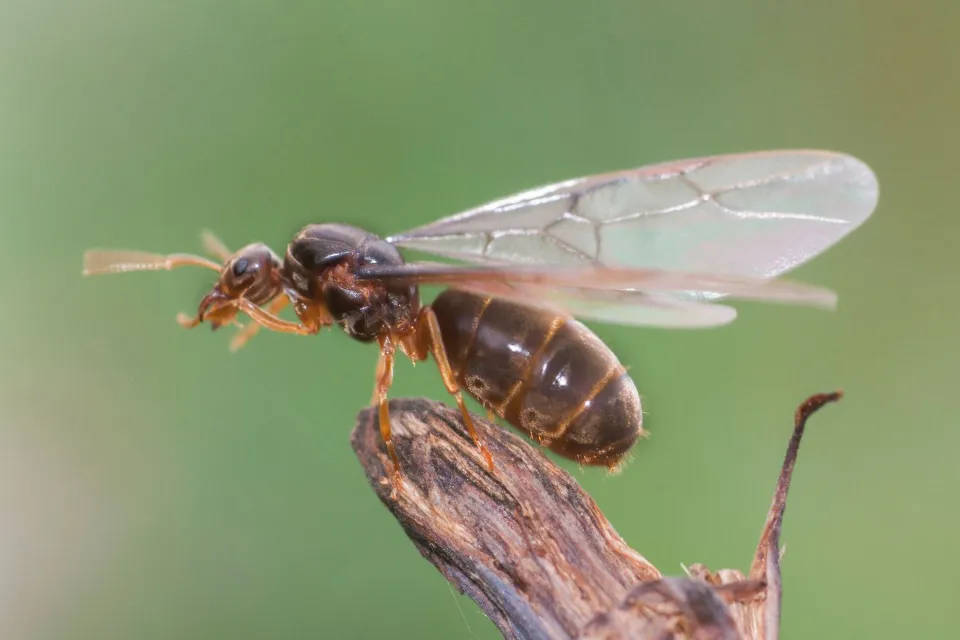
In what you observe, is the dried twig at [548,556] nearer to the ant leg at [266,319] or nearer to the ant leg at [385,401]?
the ant leg at [385,401]

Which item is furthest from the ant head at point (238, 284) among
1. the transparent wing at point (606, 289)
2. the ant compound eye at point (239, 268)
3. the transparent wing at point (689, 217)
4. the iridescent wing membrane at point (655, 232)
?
the transparent wing at point (606, 289)

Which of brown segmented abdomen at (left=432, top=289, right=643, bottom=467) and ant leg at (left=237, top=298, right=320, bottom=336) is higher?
ant leg at (left=237, top=298, right=320, bottom=336)

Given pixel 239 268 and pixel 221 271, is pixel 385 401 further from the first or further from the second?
pixel 221 271

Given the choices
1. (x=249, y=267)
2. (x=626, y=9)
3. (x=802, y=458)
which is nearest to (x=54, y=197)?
(x=249, y=267)

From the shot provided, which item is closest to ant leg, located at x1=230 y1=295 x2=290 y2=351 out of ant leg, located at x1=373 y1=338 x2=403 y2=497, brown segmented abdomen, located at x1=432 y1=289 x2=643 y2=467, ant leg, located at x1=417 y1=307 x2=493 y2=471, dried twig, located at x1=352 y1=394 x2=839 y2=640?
ant leg, located at x1=373 y1=338 x2=403 y2=497

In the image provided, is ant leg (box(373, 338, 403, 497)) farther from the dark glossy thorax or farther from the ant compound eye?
the ant compound eye

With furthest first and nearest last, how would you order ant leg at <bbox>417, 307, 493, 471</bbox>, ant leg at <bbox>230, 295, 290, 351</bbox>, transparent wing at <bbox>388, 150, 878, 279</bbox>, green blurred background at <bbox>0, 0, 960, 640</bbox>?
green blurred background at <bbox>0, 0, 960, 640</bbox> < ant leg at <bbox>230, 295, 290, 351</bbox> < ant leg at <bbox>417, 307, 493, 471</bbox> < transparent wing at <bbox>388, 150, 878, 279</bbox>
